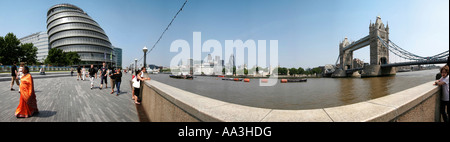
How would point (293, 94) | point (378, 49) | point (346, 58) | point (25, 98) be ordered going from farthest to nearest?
A: point (346, 58)
point (378, 49)
point (293, 94)
point (25, 98)

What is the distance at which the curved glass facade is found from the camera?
5631cm

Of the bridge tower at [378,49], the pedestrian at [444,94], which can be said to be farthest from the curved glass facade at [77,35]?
the bridge tower at [378,49]

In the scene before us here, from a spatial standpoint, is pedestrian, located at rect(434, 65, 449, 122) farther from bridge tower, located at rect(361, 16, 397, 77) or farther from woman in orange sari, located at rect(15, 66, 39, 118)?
bridge tower, located at rect(361, 16, 397, 77)

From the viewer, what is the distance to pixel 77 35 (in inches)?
2216

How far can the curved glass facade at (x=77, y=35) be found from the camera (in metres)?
56.3

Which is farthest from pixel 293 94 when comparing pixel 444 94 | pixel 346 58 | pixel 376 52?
pixel 346 58

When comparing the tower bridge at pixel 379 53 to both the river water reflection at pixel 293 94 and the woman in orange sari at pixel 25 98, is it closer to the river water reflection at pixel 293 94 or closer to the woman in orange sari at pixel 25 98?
the river water reflection at pixel 293 94

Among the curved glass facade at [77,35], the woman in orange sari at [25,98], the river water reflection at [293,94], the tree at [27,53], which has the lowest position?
the river water reflection at [293,94]

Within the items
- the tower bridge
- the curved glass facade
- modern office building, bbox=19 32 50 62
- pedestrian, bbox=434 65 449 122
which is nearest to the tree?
the curved glass facade

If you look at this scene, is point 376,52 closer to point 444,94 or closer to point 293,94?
point 293,94
